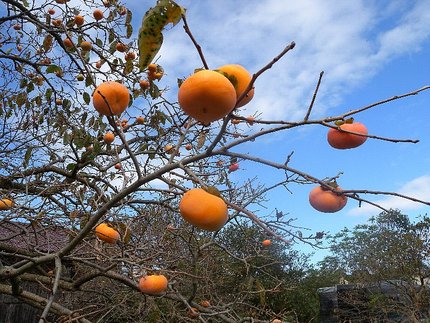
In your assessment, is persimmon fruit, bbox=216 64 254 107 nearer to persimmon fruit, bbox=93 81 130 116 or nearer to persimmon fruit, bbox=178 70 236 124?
persimmon fruit, bbox=178 70 236 124

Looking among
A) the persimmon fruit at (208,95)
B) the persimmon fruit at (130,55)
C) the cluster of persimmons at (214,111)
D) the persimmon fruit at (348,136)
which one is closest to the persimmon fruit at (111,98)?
the cluster of persimmons at (214,111)

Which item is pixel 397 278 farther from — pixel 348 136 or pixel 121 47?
pixel 348 136

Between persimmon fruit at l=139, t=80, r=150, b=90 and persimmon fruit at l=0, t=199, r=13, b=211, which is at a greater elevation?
persimmon fruit at l=139, t=80, r=150, b=90

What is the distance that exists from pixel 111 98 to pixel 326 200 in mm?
730

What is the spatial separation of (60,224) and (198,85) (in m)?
2.49

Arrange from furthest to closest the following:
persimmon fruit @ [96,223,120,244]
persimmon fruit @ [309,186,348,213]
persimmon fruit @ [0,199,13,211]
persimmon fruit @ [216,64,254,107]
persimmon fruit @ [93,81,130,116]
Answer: persimmon fruit @ [0,199,13,211], persimmon fruit @ [96,223,120,244], persimmon fruit @ [93,81,130,116], persimmon fruit @ [309,186,348,213], persimmon fruit @ [216,64,254,107]

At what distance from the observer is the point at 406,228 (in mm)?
10406

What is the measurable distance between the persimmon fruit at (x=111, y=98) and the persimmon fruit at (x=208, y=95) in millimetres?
377

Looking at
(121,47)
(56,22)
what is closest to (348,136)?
(121,47)

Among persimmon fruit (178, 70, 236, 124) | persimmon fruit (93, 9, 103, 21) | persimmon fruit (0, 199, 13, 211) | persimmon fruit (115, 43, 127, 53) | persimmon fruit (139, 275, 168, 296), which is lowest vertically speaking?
persimmon fruit (139, 275, 168, 296)

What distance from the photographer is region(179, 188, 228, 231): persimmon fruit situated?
1.21 meters

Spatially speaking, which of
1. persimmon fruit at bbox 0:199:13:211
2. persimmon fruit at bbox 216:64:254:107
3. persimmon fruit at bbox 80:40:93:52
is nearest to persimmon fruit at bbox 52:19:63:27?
persimmon fruit at bbox 80:40:93:52

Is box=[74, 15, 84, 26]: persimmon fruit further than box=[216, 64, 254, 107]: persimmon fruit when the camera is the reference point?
Yes

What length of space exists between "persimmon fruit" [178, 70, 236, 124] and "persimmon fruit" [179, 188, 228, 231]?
0.24 m
